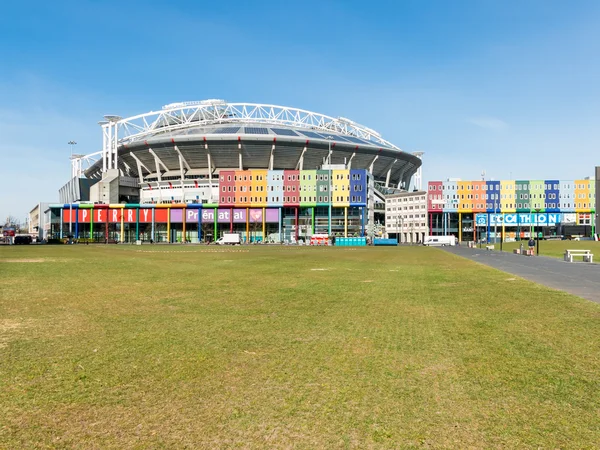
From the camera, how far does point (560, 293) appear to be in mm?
16391

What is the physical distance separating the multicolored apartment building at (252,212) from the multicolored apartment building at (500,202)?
27.7 meters

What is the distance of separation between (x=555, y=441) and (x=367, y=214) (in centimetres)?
12209

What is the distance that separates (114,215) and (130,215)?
466cm

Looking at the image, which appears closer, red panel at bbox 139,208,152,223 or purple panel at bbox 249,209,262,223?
purple panel at bbox 249,209,262,223

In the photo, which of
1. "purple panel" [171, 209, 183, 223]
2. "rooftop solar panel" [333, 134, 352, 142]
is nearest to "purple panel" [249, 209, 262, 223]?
"purple panel" [171, 209, 183, 223]

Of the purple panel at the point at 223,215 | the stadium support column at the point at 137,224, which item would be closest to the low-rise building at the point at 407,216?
the purple panel at the point at 223,215

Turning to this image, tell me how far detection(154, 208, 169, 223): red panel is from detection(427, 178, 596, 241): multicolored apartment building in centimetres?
7800

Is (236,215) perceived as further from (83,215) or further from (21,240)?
(21,240)

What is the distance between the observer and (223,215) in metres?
124

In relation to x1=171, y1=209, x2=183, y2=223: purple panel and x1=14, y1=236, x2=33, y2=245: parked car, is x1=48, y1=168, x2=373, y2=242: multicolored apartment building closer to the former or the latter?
x1=171, y1=209, x2=183, y2=223: purple panel

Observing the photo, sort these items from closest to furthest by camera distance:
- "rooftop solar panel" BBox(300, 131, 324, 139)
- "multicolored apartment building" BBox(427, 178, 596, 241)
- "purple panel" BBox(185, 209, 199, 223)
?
"purple panel" BBox(185, 209, 199, 223)
"rooftop solar panel" BBox(300, 131, 324, 139)
"multicolored apartment building" BBox(427, 178, 596, 241)

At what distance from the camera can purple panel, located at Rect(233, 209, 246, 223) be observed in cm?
12394

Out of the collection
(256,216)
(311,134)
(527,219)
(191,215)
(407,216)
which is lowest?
(527,219)

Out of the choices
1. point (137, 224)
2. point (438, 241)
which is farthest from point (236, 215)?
point (438, 241)
